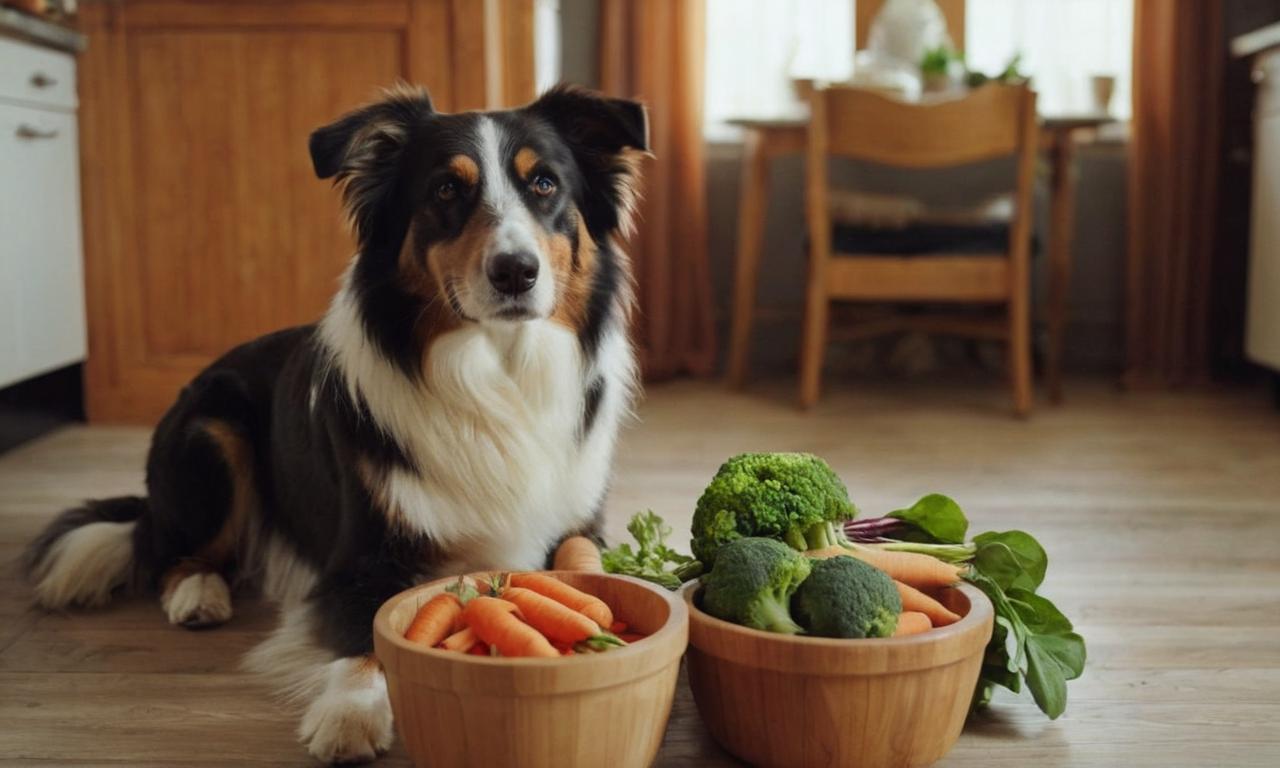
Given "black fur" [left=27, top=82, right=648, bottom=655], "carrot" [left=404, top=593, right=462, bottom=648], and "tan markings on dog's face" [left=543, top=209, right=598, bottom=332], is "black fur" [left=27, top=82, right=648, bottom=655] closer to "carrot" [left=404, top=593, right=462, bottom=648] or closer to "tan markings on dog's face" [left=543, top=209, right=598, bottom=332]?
"tan markings on dog's face" [left=543, top=209, right=598, bottom=332]

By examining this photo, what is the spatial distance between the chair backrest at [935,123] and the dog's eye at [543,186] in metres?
2.40

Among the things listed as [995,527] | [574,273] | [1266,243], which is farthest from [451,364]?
[1266,243]

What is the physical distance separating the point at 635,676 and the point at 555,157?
2.99 feet

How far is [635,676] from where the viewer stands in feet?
4.66

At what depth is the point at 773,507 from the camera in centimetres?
176

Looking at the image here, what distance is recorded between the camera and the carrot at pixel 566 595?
5.20ft

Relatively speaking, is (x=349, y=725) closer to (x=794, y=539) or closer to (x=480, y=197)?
(x=794, y=539)

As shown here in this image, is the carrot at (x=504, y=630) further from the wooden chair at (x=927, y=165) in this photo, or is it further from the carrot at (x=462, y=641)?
the wooden chair at (x=927, y=165)

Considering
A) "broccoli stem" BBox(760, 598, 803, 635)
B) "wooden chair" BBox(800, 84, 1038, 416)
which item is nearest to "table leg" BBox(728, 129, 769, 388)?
"wooden chair" BBox(800, 84, 1038, 416)

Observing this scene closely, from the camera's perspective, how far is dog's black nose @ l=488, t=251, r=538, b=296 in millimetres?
1829

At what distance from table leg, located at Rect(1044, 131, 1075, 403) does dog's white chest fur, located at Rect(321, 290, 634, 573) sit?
3.09m

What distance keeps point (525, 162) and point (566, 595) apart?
0.69 metres

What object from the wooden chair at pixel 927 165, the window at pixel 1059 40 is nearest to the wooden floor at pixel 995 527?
the wooden chair at pixel 927 165

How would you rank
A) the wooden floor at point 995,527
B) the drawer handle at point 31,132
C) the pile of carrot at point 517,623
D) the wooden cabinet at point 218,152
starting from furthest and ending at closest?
the wooden cabinet at point 218,152
the drawer handle at point 31,132
the wooden floor at point 995,527
the pile of carrot at point 517,623
